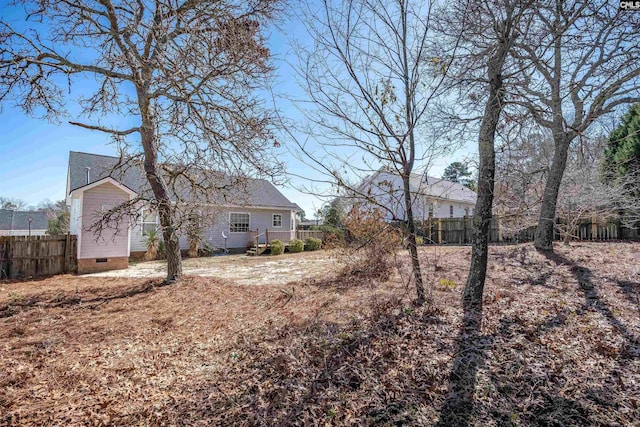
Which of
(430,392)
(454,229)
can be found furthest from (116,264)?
(454,229)

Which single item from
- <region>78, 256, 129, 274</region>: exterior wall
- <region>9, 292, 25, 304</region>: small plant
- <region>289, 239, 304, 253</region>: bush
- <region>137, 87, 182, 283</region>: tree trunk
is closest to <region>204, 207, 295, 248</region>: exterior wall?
<region>289, 239, 304, 253</region>: bush

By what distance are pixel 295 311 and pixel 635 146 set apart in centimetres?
1952

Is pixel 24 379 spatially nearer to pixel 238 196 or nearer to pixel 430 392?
pixel 430 392

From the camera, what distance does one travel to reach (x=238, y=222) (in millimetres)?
16078

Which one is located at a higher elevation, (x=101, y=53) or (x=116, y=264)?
(x=101, y=53)

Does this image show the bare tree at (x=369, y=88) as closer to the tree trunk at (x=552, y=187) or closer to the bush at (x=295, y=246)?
the tree trunk at (x=552, y=187)

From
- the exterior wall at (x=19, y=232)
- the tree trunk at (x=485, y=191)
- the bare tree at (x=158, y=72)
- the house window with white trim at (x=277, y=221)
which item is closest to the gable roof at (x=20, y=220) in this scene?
the exterior wall at (x=19, y=232)

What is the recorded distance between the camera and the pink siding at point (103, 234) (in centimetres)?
913

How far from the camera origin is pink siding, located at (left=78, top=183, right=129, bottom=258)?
913cm

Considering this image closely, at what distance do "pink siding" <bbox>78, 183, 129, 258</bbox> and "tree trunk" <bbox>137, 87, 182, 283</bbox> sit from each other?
310cm

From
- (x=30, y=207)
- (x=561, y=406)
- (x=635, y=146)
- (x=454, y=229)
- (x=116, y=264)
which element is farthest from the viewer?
(x=30, y=207)

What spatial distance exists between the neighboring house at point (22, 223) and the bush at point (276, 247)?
32.2 meters

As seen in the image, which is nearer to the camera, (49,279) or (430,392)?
(430,392)

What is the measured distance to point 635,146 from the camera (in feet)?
46.9
